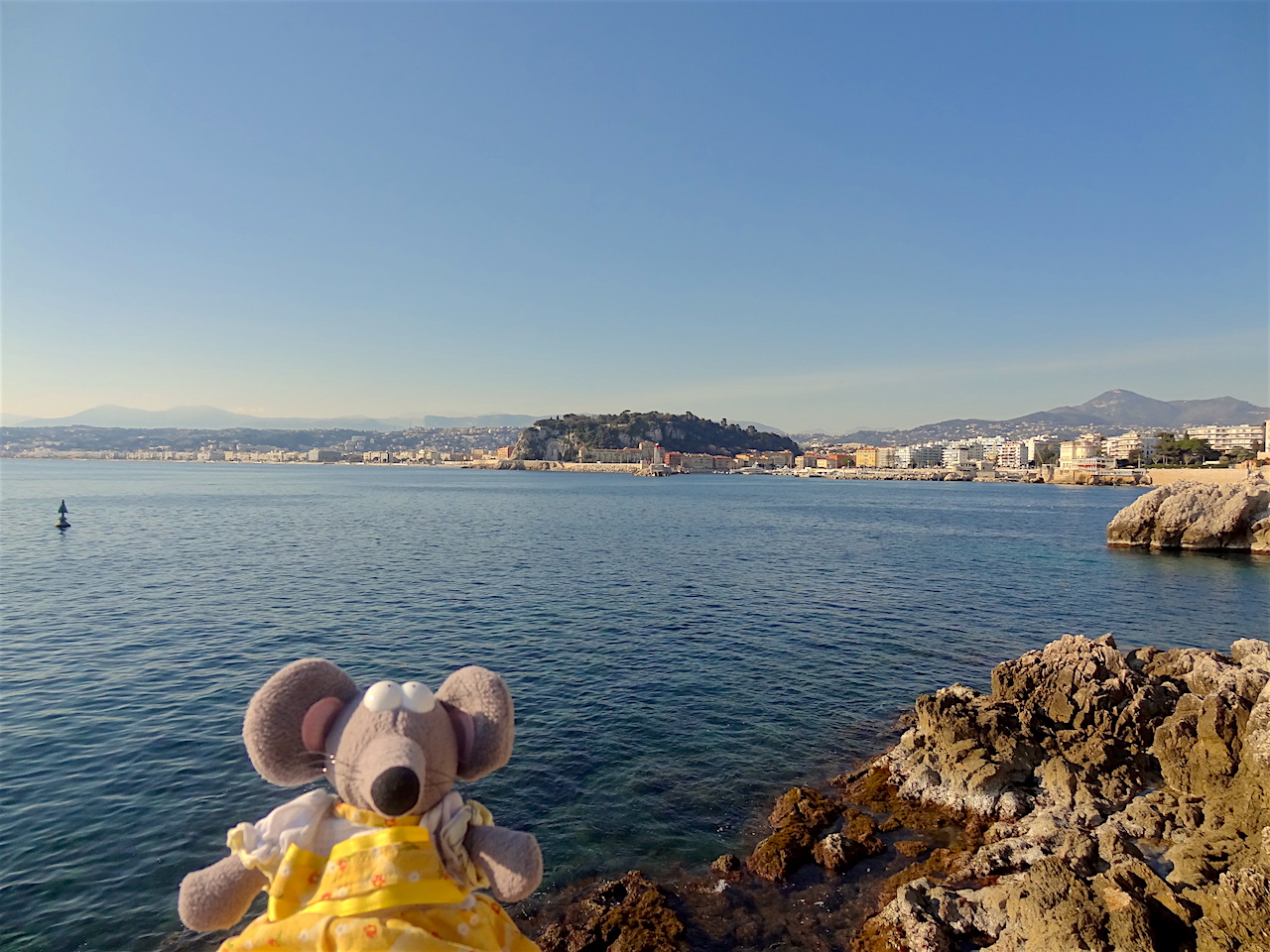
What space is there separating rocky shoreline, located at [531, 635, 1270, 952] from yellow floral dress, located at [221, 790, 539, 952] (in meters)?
5.28

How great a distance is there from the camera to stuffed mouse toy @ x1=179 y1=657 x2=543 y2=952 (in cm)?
265

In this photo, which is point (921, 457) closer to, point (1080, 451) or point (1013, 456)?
point (1013, 456)

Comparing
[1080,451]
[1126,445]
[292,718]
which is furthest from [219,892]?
[1126,445]

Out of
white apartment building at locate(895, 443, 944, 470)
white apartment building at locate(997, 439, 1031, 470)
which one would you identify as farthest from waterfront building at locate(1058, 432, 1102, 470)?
white apartment building at locate(895, 443, 944, 470)

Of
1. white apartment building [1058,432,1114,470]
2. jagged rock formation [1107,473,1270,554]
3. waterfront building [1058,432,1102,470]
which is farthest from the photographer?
waterfront building [1058,432,1102,470]

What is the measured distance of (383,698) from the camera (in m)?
2.83

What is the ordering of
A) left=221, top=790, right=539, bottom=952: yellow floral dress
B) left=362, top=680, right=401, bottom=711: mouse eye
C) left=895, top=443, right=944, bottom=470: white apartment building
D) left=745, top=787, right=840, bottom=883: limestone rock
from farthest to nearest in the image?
left=895, top=443, right=944, bottom=470: white apartment building < left=745, top=787, right=840, bottom=883: limestone rock < left=362, top=680, right=401, bottom=711: mouse eye < left=221, top=790, right=539, bottom=952: yellow floral dress

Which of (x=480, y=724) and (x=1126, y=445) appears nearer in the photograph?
(x=480, y=724)

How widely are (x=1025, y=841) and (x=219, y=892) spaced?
9.21 meters

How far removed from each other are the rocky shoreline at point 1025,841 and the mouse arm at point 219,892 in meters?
5.21

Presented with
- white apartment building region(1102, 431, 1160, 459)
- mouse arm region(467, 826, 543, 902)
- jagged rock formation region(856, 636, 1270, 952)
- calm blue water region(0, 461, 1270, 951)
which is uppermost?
white apartment building region(1102, 431, 1160, 459)

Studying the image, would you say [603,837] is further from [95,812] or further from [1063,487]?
[1063,487]

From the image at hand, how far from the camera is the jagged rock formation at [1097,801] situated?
239 inches

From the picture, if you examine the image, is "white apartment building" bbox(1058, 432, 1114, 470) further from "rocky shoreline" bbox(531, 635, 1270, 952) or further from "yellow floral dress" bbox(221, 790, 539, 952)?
"yellow floral dress" bbox(221, 790, 539, 952)
